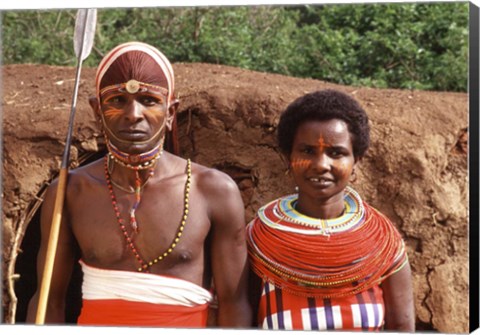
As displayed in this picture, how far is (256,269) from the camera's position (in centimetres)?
330

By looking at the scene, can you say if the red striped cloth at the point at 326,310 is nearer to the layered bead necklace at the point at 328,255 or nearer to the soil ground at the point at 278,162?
the layered bead necklace at the point at 328,255

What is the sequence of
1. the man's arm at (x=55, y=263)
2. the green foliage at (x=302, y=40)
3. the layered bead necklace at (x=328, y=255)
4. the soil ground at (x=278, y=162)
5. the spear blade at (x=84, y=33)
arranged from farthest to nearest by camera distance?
the green foliage at (x=302, y=40)
the soil ground at (x=278, y=162)
the spear blade at (x=84, y=33)
the man's arm at (x=55, y=263)
the layered bead necklace at (x=328, y=255)

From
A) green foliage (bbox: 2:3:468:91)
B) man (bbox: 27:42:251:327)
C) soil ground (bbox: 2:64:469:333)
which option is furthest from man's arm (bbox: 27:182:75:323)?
green foliage (bbox: 2:3:468:91)

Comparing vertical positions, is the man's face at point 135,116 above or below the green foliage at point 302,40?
below

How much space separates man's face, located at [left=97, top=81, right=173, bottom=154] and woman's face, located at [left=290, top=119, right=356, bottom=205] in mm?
595

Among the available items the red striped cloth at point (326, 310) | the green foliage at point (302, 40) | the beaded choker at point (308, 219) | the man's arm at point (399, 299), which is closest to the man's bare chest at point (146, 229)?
the beaded choker at point (308, 219)

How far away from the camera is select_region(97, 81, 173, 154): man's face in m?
3.17

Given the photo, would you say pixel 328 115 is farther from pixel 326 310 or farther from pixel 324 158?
pixel 326 310

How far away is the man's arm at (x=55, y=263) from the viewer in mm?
3316

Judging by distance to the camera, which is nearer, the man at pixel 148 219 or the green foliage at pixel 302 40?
the man at pixel 148 219

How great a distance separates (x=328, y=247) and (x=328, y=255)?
3 centimetres

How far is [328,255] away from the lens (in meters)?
3.16

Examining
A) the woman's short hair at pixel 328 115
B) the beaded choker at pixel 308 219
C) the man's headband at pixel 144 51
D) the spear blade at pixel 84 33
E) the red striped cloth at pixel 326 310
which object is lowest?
the red striped cloth at pixel 326 310

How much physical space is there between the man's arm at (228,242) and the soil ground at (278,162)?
0.62 meters
